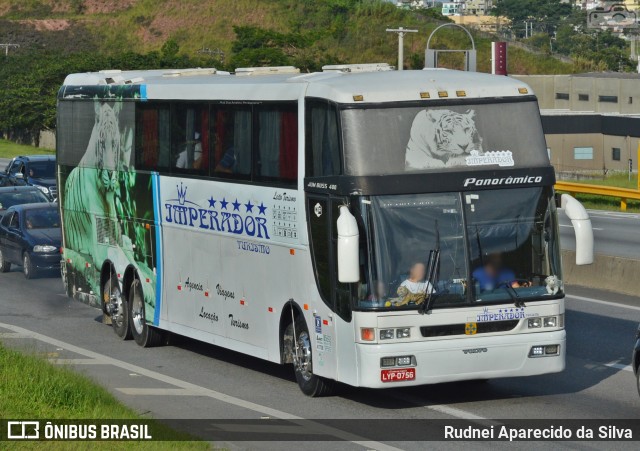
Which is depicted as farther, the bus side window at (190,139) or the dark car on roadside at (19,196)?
the dark car on roadside at (19,196)

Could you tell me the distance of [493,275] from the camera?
13562 millimetres

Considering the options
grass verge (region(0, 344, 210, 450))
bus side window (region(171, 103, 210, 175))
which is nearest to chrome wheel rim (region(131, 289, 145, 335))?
bus side window (region(171, 103, 210, 175))

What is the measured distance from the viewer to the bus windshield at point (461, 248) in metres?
13.2

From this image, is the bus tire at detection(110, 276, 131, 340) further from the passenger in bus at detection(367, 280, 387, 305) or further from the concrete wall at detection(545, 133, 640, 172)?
the concrete wall at detection(545, 133, 640, 172)

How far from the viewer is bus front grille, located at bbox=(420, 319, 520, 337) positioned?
13.4 meters

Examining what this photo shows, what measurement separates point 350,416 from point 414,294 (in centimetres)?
147

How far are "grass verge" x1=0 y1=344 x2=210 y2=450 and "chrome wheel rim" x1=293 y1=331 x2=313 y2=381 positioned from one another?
2.28m

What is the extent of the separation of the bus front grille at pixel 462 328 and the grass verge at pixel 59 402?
290 cm

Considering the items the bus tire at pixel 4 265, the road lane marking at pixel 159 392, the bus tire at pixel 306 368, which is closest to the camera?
the bus tire at pixel 306 368

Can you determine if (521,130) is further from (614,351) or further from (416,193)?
(614,351)

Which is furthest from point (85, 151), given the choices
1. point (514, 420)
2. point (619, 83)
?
point (619, 83)

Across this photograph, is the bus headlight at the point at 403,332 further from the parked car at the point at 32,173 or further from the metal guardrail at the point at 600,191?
the metal guardrail at the point at 600,191

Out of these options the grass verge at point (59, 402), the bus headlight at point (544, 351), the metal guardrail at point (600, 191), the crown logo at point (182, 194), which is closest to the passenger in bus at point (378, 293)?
the bus headlight at point (544, 351)

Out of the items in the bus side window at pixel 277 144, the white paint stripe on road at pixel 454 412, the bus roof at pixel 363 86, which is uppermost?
the bus roof at pixel 363 86
